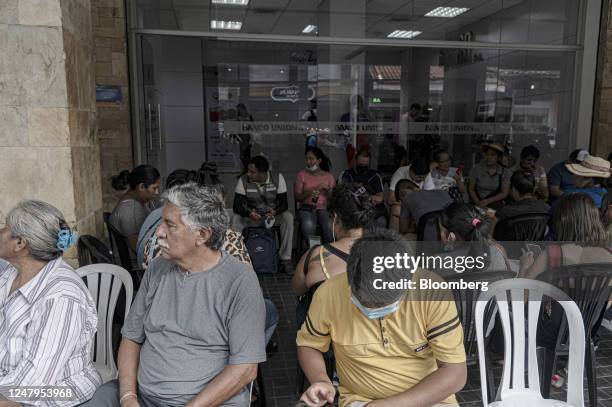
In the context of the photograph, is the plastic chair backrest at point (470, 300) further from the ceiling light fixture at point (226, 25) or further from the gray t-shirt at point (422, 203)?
the ceiling light fixture at point (226, 25)

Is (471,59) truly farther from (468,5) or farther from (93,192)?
(93,192)

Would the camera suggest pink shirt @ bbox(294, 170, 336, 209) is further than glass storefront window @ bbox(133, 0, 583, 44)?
No

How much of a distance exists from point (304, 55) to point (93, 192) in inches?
152

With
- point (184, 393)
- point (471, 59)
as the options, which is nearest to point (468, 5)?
point (471, 59)

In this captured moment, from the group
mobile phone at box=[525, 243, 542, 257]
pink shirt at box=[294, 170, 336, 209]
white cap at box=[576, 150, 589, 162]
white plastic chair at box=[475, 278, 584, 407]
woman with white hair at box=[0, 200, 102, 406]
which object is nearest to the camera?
woman with white hair at box=[0, 200, 102, 406]

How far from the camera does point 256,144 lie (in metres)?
6.52

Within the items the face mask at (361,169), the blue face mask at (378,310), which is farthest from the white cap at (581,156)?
the blue face mask at (378,310)

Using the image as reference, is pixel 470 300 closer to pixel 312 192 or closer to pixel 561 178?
pixel 312 192

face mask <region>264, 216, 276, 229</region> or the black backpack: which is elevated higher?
face mask <region>264, 216, 276, 229</region>

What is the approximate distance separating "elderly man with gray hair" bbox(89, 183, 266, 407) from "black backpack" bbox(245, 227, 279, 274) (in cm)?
271

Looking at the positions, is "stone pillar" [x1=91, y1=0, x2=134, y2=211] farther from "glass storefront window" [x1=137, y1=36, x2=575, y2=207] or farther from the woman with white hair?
the woman with white hair

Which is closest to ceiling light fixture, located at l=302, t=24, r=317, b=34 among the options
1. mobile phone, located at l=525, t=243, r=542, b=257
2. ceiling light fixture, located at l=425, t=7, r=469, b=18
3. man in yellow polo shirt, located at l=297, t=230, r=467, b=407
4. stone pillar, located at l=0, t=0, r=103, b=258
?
ceiling light fixture, located at l=425, t=7, r=469, b=18

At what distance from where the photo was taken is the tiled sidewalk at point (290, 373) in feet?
9.12

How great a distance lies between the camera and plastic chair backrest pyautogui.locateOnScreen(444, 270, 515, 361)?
241cm
